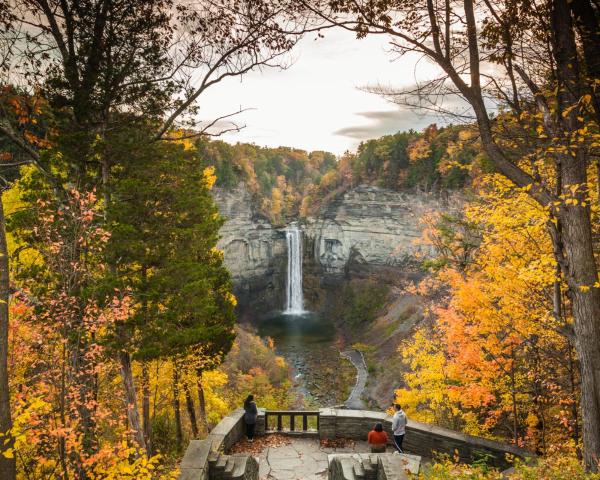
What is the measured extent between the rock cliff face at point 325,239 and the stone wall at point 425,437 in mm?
39941

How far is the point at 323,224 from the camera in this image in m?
64.0

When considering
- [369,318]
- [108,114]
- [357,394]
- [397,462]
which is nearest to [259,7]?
[108,114]

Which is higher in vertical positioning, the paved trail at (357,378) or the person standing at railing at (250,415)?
the person standing at railing at (250,415)

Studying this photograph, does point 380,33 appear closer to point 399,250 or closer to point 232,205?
point 399,250

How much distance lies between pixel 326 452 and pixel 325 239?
53709 millimetres

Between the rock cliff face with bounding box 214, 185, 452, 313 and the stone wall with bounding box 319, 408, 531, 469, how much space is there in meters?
39.9

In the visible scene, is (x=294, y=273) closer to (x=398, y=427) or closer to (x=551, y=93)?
(x=398, y=427)

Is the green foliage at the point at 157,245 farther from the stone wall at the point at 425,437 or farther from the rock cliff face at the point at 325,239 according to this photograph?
the rock cliff face at the point at 325,239

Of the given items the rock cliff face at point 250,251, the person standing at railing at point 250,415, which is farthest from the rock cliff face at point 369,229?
the person standing at railing at point 250,415

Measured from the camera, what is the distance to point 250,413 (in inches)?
439

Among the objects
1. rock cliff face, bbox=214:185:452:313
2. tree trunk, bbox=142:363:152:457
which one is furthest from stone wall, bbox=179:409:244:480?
rock cliff face, bbox=214:185:452:313

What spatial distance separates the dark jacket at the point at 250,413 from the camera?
36.4 ft

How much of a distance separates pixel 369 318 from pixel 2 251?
1859 inches

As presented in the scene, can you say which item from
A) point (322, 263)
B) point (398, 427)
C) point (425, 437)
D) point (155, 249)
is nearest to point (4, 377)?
point (155, 249)
